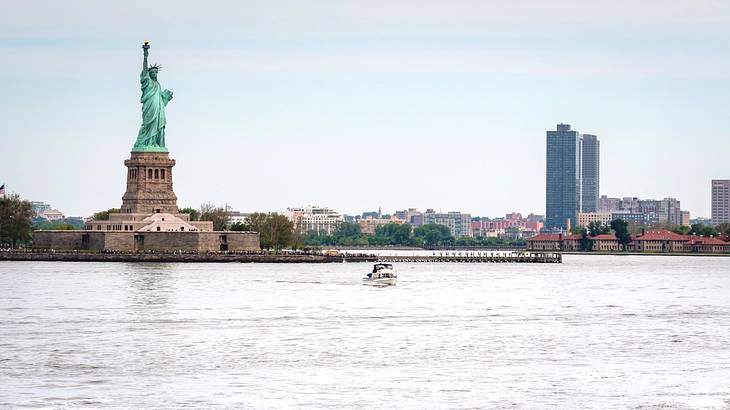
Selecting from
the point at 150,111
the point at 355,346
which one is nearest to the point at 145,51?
the point at 150,111

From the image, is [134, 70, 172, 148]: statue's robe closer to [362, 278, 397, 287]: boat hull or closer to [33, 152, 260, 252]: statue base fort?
[33, 152, 260, 252]: statue base fort

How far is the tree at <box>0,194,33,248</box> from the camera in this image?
153 meters

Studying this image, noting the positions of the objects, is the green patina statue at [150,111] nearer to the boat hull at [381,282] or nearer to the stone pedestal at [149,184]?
the stone pedestal at [149,184]

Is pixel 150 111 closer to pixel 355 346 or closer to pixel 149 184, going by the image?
pixel 149 184

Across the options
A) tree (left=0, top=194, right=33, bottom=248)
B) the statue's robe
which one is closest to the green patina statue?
the statue's robe

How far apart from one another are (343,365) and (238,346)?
643 centimetres

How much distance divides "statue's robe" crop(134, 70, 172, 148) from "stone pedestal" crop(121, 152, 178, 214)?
1401 millimetres

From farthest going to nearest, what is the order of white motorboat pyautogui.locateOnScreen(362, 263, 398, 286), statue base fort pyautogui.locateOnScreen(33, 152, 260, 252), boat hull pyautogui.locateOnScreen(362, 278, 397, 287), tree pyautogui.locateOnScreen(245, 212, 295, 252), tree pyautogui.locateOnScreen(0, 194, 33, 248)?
tree pyautogui.locateOnScreen(245, 212, 295, 252) → tree pyautogui.locateOnScreen(0, 194, 33, 248) → statue base fort pyautogui.locateOnScreen(33, 152, 260, 252) → white motorboat pyautogui.locateOnScreen(362, 263, 398, 286) → boat hull pyautogui.locateOnScreen(362, 278, 397, 287)

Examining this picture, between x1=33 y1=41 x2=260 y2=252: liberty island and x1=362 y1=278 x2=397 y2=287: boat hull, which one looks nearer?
x1=362 y1=278 x2=397 y2=287: boat hull

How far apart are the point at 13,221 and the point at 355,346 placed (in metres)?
104

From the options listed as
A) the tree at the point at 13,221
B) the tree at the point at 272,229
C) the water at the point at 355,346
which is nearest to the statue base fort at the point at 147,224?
the tree at the point at 13,221

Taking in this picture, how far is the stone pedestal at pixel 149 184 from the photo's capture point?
139875mm

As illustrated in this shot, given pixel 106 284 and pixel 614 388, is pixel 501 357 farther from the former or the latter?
pixel 106 284

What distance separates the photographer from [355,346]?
5653 cm
